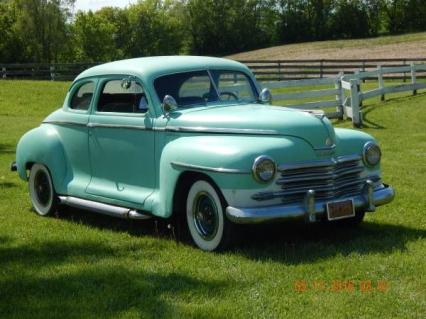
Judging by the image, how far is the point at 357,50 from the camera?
194 feet

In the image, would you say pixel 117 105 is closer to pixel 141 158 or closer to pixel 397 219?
pixel 141 158

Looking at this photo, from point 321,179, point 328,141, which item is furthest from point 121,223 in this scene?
point 328,141

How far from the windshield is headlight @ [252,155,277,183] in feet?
4.85

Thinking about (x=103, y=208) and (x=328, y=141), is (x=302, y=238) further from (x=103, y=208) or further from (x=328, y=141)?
(x=103, y=208)

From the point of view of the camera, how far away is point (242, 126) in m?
6.80

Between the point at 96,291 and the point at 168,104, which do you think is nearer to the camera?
the point at 96,291

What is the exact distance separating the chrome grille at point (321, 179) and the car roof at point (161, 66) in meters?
1.81

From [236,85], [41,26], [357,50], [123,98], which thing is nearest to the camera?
[123,98]

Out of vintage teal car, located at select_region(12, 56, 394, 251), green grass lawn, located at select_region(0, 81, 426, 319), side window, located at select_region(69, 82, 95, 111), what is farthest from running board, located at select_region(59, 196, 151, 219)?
side window, located at select_region(69, 82, 95, 111)

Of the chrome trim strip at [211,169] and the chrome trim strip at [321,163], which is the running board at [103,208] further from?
the chrome trim strip at [321,163]

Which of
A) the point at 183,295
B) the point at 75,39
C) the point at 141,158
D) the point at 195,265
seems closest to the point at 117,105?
the point at 141,158

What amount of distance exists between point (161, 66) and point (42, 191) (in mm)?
2377

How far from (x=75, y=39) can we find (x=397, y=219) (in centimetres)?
7019

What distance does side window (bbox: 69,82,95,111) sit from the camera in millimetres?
8451
